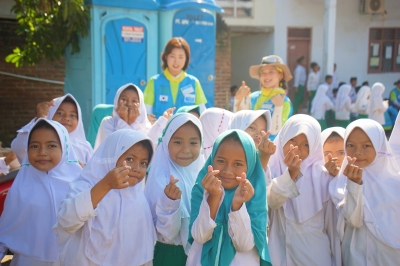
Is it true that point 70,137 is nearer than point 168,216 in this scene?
No

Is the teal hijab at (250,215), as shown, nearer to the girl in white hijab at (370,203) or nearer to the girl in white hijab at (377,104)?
the girl in white hijab at (370,203)

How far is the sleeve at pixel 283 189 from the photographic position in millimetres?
2631

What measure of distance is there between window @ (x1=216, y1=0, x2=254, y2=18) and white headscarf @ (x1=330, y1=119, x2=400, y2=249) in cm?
989

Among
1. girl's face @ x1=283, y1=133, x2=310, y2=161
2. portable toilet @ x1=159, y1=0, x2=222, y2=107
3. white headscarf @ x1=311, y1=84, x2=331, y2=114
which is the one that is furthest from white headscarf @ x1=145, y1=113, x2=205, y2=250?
white headscarf @ x1=311, y1=84, x2=331, y2=114

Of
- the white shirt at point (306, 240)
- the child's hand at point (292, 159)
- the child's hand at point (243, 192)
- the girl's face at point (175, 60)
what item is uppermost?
the girl's face at point (175, 60)

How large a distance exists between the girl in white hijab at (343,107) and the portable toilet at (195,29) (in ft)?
13.3

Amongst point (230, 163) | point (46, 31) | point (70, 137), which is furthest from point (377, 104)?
point (230, 163)

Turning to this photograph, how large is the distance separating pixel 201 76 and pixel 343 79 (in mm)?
7644

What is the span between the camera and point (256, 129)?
3338mm

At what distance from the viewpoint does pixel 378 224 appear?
270 cm

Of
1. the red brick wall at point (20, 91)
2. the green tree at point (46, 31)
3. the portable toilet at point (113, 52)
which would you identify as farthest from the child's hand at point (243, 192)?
the red brick wall at point (20, 91)

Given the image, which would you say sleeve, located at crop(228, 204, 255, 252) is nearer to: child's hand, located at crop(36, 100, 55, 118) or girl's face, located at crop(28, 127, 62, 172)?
girl's face, located at crop(28, 127, 62, 172)

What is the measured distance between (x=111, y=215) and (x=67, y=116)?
1.65 meters

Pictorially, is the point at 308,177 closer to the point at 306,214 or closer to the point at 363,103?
the point at 306,214
